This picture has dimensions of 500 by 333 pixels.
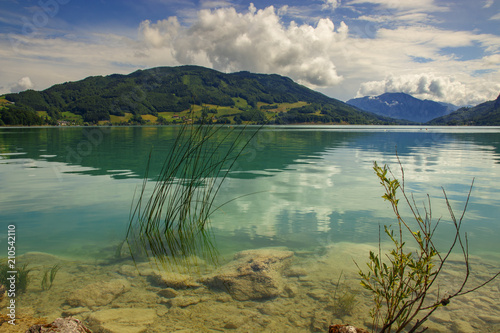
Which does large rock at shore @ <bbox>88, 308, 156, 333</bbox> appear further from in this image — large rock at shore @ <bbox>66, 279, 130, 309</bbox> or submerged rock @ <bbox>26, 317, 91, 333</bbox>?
submerged rock @ <bbox>26, 317, 91, 333</bbox>

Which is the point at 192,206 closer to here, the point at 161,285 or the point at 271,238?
the point at 271,238

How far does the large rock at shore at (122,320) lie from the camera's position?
13.1 ft


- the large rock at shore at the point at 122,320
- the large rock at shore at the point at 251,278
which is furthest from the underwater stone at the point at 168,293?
the large rock at shore at the point at 251,278

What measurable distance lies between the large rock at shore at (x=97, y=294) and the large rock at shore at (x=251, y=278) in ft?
4.54

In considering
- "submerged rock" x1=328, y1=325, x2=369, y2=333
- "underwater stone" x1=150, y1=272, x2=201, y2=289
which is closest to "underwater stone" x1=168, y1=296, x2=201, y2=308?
"underwater stone" x1=150, y1=272, x2=201, y2=289

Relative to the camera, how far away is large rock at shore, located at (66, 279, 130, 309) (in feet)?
15.6

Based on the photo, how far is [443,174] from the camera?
57.4 ft

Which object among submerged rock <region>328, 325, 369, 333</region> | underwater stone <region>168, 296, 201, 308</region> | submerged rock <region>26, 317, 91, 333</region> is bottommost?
underwater stone <region>168, 296, 201, 308</region>

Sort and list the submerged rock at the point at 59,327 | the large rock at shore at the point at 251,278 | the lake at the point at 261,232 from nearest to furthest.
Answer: the submerged rock at the point at 59,327, the lake at the point at 261,232, the large rock at shore at the point at 251,278

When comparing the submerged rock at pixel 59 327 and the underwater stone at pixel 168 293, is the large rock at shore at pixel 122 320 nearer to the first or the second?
the underwater stone at pixel 168 293

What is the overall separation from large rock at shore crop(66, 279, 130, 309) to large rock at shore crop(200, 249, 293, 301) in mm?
1383

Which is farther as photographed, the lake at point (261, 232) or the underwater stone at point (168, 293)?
the underwater stone at point (168, 293)

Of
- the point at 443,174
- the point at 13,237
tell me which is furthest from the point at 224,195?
the point at 443,174

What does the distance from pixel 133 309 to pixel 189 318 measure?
877 mm
